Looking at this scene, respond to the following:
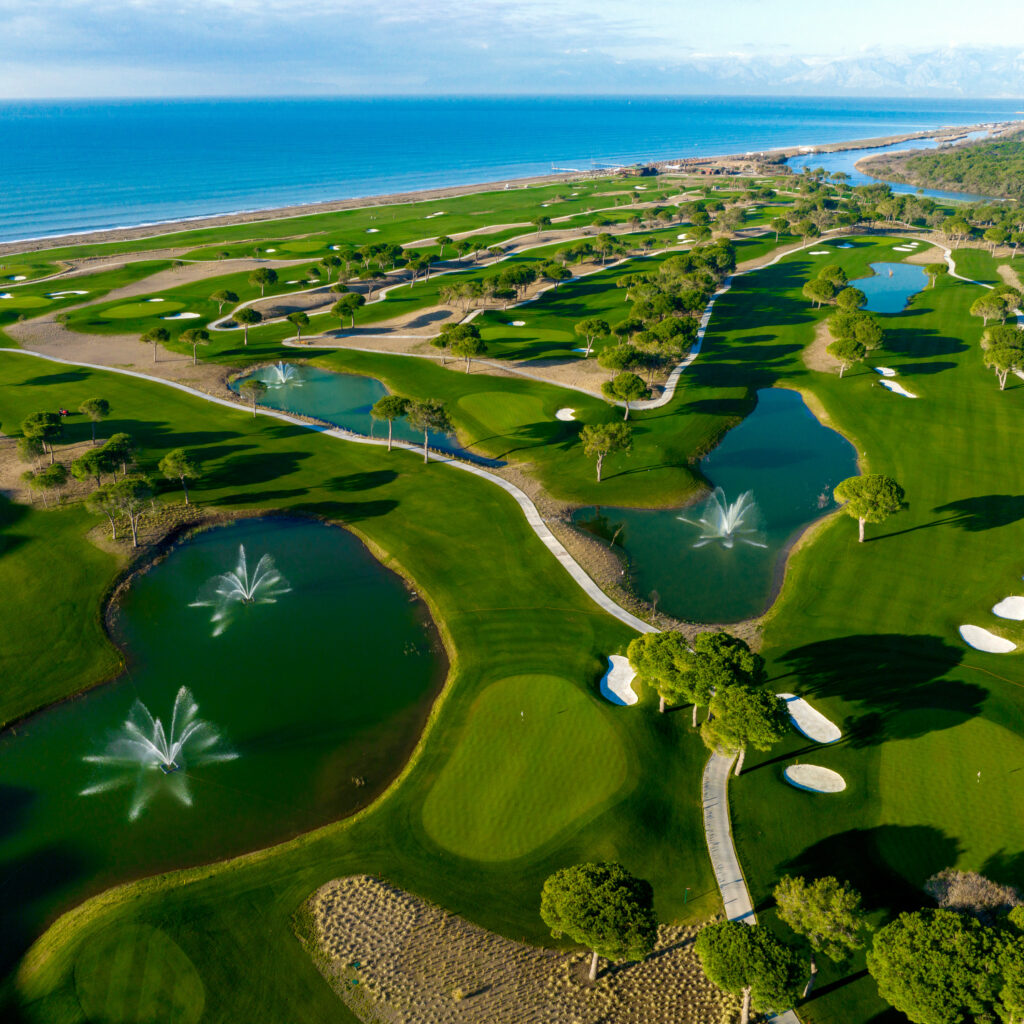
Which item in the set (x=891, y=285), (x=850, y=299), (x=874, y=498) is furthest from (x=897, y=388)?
(x=891, y=285)

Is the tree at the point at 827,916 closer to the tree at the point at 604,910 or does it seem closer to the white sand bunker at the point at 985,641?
the tree at the point at 604,910

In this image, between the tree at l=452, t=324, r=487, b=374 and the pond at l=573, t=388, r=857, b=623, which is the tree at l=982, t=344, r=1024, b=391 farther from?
the tree at l=452, t=324, r=487, b=374

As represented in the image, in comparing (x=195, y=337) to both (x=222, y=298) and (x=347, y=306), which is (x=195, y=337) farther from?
(x=347, y=306)

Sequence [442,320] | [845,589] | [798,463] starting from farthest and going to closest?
1. [442,320]
2. [798,463]
3. [845,589]

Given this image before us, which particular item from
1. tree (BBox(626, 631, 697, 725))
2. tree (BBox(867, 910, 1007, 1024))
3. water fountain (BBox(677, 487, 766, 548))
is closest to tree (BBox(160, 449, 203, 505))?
tree (BBox(626, 631, 697, 725))

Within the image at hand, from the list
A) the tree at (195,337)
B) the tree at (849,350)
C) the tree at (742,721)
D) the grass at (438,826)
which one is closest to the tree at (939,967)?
the grass at (438,826)

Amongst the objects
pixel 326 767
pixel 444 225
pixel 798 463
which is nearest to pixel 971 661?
pixel 798 463

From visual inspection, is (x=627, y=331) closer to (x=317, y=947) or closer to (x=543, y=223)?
(x=317, y=947)
